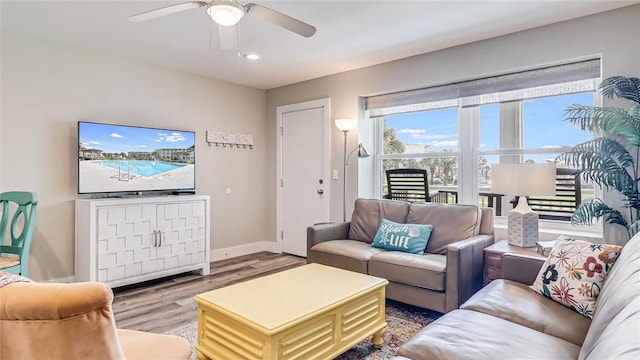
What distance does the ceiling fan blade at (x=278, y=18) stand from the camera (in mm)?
2000

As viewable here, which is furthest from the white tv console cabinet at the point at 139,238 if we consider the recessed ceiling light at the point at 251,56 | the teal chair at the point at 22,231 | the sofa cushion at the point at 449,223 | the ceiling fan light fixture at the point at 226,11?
the sofa cushion at the point at 449,223

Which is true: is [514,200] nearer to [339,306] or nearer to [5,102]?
[339,306]

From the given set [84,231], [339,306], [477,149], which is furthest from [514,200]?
[84,231]

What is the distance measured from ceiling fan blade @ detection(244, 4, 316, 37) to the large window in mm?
2021

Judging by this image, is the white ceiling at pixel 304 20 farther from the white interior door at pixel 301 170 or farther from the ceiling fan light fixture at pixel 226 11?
the white interior door at pixel 301 170

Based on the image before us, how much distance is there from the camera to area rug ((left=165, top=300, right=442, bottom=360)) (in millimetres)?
2182

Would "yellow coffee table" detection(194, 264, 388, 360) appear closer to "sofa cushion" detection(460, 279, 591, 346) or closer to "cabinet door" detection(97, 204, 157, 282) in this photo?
"sofa cushion" detection(460, 279, 591, 346)

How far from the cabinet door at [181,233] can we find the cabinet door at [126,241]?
0.10 meters

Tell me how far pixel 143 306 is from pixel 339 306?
2.00 meters

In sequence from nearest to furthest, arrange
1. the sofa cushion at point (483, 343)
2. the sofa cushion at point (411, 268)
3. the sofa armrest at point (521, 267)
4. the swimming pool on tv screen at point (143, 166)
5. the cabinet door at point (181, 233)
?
the sofa cushion at point (483, 343) → the sofa armrest at point (521, 267) → the sofa cushion at point (411, 268) → the swimming pool on tv screen at point (143, 166) → the cabinet door at point (181, 233)

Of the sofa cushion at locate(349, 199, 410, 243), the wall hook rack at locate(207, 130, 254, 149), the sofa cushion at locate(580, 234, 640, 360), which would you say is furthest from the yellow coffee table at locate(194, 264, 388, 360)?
the wall hook rack at locate(207, 130, 254, 149)

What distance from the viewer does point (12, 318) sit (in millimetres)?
773

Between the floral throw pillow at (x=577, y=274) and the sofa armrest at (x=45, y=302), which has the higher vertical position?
the sofa armrest at (x=45, y=302)

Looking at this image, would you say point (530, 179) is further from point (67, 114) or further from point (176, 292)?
point (67, 114)
